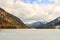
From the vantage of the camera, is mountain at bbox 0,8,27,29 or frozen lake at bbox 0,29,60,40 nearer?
frozen lake at bbox 0,29,60,40

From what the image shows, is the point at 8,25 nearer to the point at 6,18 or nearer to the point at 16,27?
the point at 16,27

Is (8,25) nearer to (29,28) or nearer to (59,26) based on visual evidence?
(29,28)

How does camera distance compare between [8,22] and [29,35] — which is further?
[8,22]

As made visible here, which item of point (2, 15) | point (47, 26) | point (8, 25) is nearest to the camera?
point (47, 26)

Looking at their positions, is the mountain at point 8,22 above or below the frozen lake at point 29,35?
above

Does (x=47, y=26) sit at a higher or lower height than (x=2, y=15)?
lower

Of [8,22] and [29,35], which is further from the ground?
[8,22]

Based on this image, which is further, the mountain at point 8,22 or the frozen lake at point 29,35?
the mountain at point 8,22

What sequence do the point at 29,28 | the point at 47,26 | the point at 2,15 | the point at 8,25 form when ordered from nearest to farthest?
the point at 29,28
the point at 47,26
the point at 8,25
the point at 2,15

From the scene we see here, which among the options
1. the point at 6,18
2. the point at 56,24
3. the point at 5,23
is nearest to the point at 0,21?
the point at 5,23

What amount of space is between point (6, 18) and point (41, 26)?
15.9 m

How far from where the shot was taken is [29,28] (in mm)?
51094

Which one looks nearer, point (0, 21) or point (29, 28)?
point (29, 28)

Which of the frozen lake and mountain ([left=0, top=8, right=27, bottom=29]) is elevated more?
mountain ([left=0, top=8, right=27, bottom=29])
